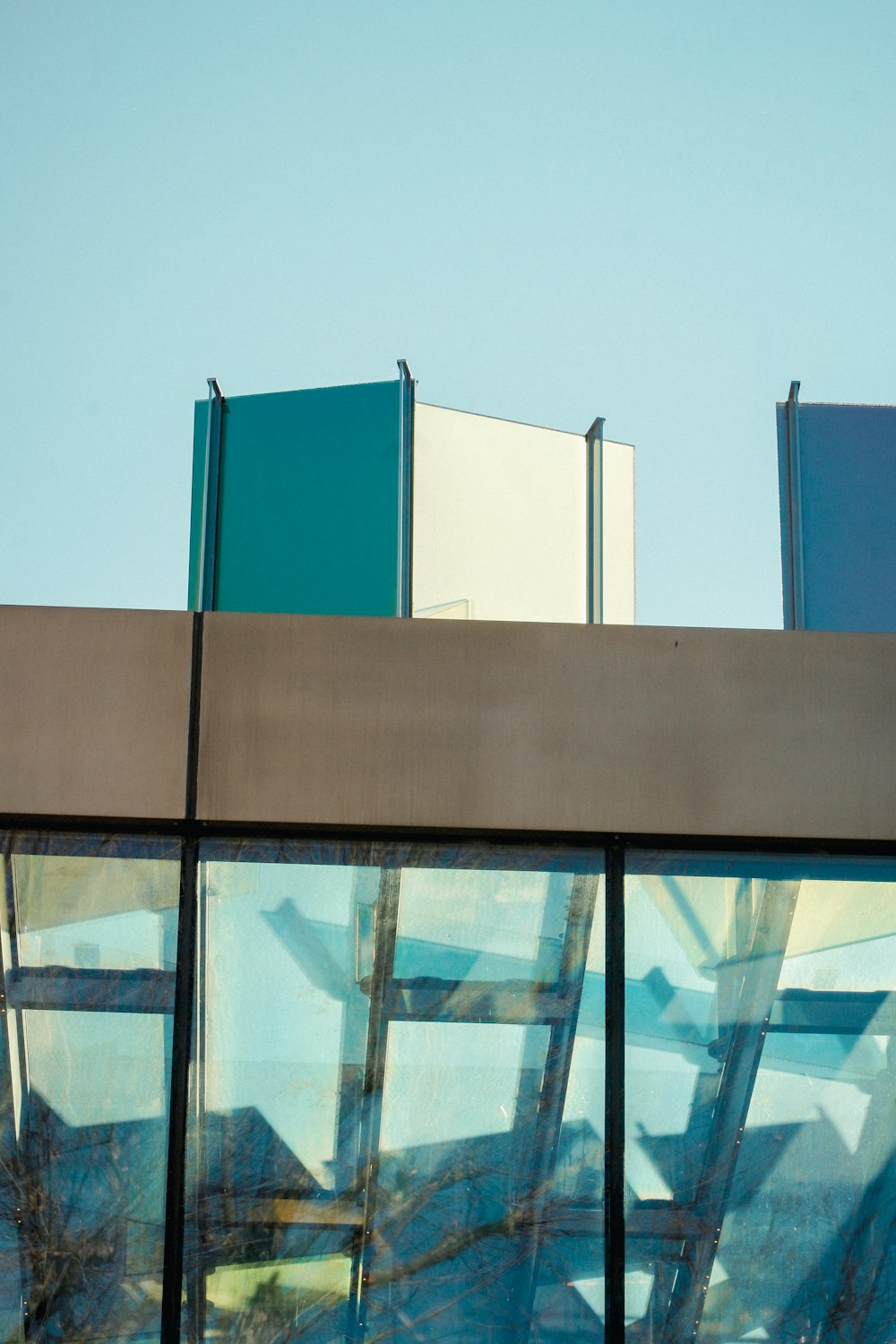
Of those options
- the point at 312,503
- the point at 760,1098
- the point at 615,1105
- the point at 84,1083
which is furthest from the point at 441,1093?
the point at 312,503

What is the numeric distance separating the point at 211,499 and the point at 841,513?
4337mm

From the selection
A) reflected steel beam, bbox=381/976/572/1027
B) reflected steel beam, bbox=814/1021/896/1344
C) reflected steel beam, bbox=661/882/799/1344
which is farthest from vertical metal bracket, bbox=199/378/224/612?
reflected steel beam, bbox=814/1021/896/1344

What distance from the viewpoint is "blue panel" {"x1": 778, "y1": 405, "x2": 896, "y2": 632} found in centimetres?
895

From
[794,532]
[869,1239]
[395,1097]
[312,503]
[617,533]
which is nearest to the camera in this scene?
[869,1239]

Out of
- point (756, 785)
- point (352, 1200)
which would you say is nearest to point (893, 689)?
point (756, 785)

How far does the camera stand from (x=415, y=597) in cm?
970

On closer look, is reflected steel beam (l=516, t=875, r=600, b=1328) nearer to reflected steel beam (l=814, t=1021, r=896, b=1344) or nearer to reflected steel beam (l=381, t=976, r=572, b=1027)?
reflected steel beam (l=381, t=976, r=572, b=1027)

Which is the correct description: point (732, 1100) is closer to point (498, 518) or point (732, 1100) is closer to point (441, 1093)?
point (441, 1093)

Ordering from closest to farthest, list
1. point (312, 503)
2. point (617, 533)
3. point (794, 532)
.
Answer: point (794, 532), point (312, 503), point (617, 533)

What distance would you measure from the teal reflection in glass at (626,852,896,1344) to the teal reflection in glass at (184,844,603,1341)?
24 cm

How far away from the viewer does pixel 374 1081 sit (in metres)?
6.11

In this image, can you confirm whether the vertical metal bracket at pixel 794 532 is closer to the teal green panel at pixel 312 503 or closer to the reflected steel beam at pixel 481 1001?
the teal green panel at pixel 312 503

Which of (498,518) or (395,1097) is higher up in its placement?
(498,518)

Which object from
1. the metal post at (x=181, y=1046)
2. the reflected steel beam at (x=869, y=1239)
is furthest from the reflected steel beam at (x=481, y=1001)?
the reflected steel beam at (x=869, y=1239)
